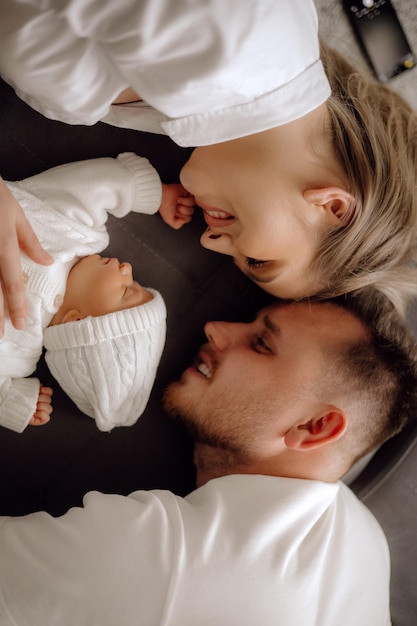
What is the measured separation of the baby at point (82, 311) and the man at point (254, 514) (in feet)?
0.59

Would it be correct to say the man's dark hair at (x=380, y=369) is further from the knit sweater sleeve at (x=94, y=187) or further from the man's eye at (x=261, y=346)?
the knit sweater sleeve at (x=94, y=187)

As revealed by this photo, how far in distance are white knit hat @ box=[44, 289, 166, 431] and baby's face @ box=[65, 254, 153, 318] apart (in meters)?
0.03

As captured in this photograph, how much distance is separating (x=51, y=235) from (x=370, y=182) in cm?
67

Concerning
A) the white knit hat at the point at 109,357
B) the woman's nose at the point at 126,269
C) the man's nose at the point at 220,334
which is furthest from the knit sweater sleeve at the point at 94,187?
the man's nose at the point at 220,334

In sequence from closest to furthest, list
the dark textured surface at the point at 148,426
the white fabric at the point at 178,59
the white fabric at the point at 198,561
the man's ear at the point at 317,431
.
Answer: the white fabric at the point at 178,59
the white fabric at the point at 198,561
the man's ear at the point at 317,431
the dark textured surface at the point at 148,426

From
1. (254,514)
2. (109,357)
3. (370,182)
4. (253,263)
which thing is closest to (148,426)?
(109,357)

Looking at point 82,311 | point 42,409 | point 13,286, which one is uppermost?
point 13,286

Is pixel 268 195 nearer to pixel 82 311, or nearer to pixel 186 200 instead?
pixel 186 200

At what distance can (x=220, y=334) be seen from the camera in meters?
1.26

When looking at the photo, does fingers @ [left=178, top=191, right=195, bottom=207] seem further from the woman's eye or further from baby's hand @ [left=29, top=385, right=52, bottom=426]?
baby's hand @ [left=29, top=385, right=52, bottom=426]

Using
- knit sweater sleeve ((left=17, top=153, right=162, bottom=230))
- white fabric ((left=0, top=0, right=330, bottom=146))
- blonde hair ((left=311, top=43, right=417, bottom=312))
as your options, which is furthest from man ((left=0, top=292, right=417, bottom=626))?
white fabric ((left=0, top=0, right=330, bottom=146))

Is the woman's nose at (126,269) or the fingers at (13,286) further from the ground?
the fingers at (13,286)

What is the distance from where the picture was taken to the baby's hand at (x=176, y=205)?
1225mm

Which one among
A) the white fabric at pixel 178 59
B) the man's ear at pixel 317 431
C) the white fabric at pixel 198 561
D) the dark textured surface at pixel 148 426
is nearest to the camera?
the white fabric at pixel 178 59
